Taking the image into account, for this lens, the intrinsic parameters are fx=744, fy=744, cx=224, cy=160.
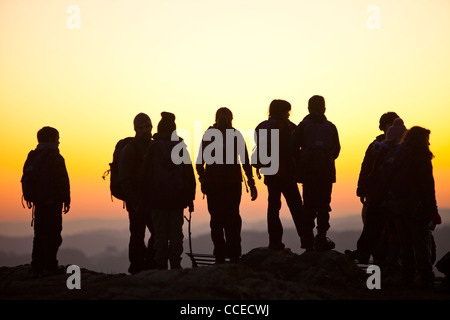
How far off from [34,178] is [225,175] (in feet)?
10.4

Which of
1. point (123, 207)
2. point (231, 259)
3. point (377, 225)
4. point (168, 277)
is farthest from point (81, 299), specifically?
point (377, 225)

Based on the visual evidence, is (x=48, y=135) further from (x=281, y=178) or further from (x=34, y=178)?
(x=281, y=178)

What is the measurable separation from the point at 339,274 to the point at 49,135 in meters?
5.19

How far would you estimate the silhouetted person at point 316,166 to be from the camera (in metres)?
11.8

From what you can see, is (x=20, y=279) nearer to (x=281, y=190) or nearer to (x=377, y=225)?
(x=281, y=190)

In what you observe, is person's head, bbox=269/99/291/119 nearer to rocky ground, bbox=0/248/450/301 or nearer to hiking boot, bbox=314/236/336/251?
hiking boot, bbox=314/236/336/251

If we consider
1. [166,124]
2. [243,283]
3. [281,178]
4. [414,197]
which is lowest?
[243,283]

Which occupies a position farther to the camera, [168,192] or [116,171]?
[116,171]

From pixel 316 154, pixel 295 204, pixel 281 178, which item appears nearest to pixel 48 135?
pixel 281 178

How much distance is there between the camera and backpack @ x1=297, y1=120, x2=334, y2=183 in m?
11.8

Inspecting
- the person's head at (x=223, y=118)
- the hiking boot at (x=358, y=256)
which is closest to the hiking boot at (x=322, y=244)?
the hiking boot at (x=358, y=256)

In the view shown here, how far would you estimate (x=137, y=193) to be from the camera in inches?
432

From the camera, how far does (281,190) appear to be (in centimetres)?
1205

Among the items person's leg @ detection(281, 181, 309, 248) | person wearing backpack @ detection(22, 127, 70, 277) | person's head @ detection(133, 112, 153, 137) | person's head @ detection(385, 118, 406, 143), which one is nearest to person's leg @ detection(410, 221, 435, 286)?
person's head @ detection(385, 118, 406, 143)
